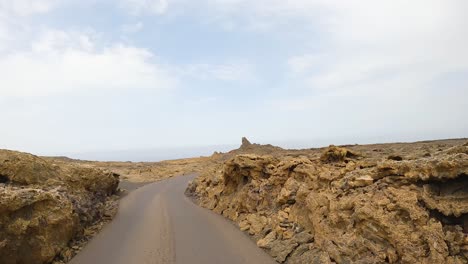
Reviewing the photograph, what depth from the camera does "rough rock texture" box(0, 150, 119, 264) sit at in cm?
1345

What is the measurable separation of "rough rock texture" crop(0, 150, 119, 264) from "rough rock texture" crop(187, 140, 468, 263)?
9.27 metres

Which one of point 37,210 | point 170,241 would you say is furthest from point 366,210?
point 37,210

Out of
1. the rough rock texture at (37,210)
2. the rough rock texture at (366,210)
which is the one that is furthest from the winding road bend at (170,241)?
the rough rock texture at (37,210)

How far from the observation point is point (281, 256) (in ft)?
48.2

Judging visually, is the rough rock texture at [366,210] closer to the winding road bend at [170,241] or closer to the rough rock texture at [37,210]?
the winding road bend at [170,241]

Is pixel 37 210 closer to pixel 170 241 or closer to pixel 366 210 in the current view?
pixel 170 241

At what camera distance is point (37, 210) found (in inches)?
587

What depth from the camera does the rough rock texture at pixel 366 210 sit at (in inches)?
405

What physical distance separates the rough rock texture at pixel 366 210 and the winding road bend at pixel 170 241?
1.12m

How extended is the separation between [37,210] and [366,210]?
13.4m

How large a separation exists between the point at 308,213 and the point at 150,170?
5443 centimetres

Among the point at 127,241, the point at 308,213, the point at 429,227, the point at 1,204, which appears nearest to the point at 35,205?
the point at 1,204

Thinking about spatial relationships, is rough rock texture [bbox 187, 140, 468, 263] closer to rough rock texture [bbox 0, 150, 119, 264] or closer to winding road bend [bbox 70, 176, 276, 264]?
winding road bend [bbox 70, 176, 276, 264]

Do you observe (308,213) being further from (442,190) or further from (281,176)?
(442,190)
